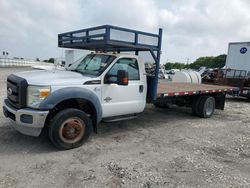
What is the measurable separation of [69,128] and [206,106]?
514 centimetres

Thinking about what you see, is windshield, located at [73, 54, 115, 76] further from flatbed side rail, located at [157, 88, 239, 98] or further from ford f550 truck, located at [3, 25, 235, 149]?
flatbed side rail, located at [157, 88, 239, 98]

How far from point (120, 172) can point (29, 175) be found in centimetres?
142

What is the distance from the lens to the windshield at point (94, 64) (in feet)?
17.8

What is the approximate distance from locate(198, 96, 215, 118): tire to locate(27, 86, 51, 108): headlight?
5378mm

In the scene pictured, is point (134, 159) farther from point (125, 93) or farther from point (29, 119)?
point (29, 119)

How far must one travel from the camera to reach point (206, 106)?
8.25m

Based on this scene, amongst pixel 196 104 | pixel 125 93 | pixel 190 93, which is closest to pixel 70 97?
pixel 125 93

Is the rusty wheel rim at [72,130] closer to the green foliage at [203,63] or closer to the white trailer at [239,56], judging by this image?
the white trailer at [239,56]

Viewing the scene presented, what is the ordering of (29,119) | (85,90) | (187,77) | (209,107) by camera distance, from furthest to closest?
(187,77)
(209,107)
(85,90)
(29,119)

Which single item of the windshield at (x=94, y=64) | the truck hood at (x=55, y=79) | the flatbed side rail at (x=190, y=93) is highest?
the windshield at (x=94, y=64)

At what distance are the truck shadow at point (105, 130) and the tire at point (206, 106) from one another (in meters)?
0.40

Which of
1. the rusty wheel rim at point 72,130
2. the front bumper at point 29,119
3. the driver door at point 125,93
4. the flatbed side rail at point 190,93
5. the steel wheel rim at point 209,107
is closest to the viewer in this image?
the front bumper at point 29,119

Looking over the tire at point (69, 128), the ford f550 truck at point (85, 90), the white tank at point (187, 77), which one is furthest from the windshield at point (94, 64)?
the white tank at point (187, 77)

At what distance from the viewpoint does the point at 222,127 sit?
721cm
